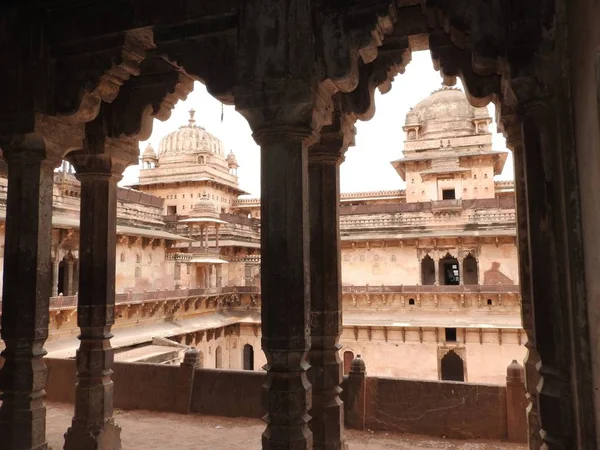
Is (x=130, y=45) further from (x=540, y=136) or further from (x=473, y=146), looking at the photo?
(x=473, y=146)

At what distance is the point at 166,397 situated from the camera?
22.5ft

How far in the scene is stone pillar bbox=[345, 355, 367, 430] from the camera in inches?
235

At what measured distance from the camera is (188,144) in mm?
34688

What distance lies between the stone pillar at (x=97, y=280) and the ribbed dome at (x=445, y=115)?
946 inches

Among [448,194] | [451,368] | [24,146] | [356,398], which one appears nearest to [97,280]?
[24,146]

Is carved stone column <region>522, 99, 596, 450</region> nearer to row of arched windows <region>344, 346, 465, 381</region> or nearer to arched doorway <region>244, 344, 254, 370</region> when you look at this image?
row of arched windows <region>344, 346, 465, 381</region>

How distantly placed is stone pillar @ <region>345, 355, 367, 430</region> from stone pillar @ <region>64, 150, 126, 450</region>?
2616 millimetres

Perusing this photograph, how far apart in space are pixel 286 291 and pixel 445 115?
84.9 feet

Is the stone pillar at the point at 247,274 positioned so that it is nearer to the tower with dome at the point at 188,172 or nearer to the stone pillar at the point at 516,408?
the tower with dome at the point at 188,172

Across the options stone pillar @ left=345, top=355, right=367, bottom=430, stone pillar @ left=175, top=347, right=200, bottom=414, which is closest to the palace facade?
stone pillar @ left=175, top=347, right=200, bottom=414

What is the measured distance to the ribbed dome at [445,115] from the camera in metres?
26.5

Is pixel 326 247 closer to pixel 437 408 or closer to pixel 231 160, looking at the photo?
pixel 437 408

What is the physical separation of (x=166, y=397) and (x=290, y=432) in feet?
14.1

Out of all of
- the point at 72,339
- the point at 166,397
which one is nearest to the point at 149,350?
the point at 72,339
